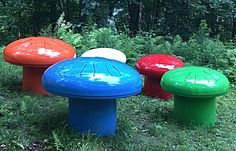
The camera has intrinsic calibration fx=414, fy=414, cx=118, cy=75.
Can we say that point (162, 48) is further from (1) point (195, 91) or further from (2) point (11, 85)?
(1) point (195, 91)

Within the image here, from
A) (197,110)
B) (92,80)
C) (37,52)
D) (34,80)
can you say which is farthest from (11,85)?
(197,110)

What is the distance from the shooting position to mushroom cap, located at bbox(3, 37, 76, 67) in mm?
Answer: 5809

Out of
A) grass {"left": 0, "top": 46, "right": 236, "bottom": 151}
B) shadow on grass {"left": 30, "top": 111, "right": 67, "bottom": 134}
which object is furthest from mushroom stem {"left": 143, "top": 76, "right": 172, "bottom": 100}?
shadow on grass {"left": 30, "top": 111, "right": 67, "bottom": 134}

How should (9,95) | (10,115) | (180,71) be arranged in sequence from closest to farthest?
1. (10,115)
2. (180,71)
3. (9,95)

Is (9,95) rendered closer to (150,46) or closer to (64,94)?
(64,94)

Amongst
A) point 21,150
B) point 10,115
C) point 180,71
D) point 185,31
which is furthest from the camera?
point 185,31

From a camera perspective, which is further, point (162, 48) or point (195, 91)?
point (162, 48)

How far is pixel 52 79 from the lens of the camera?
455 cm

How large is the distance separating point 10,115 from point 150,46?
4926 mm

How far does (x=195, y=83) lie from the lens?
524 centimetres

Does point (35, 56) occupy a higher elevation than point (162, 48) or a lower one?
higher

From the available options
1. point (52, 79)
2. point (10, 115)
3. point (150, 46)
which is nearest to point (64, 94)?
point (52, 79)

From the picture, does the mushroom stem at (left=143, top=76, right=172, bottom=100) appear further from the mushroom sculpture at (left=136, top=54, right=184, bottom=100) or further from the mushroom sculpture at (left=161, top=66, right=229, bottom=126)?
the mushroom sculpture at (left=161, top=66, right=229, bottom=126)

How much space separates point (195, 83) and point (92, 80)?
151 cm
